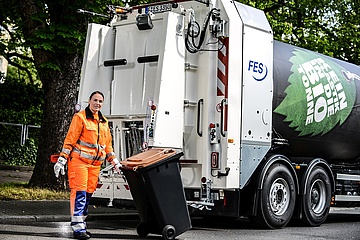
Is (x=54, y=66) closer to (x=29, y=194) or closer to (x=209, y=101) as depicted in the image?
(x=29, y=194)

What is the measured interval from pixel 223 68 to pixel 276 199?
2293 mm

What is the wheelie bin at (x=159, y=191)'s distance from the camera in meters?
9.03

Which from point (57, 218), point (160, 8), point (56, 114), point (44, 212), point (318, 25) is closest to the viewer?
point (160, 8)

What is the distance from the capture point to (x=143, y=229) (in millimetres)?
9516

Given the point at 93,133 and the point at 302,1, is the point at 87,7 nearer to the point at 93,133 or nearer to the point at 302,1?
the point at 93,133

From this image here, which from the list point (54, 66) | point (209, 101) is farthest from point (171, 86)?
point (54, 66)

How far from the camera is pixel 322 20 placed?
2130 centimetres

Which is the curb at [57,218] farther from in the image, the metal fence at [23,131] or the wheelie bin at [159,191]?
the metal fence at [23,131]

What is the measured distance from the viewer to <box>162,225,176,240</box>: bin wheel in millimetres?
9016

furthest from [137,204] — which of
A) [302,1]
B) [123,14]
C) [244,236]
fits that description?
[302,1]

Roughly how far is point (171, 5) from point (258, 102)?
195 centimetres

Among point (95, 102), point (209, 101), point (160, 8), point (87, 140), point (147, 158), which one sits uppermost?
point (160, 8)

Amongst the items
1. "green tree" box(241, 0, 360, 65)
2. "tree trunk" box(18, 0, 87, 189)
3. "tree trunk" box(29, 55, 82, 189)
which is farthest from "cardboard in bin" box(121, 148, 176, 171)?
"green tree" box(241, 0, 360, 65)

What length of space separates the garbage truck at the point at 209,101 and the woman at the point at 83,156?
2.63ft
